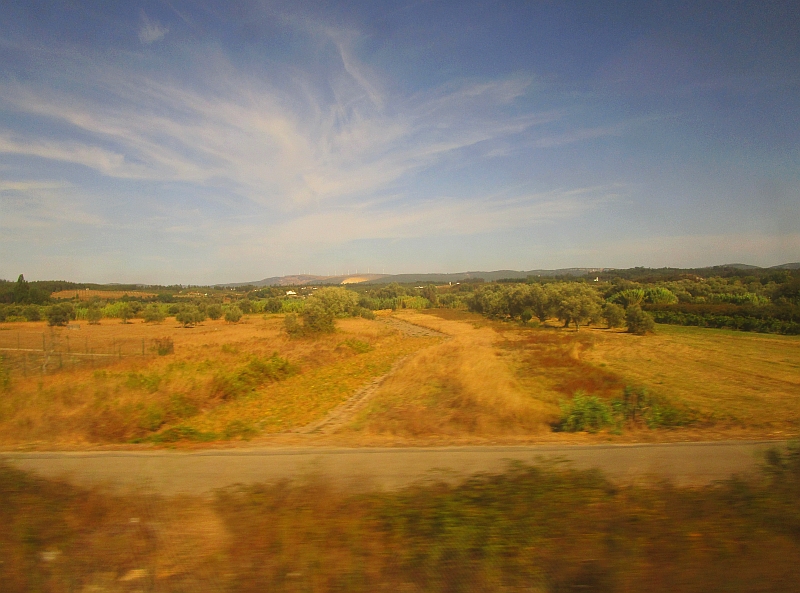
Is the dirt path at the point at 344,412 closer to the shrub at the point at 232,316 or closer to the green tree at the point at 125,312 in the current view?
the shrub at the point at 232,316

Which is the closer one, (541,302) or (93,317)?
(93,317)

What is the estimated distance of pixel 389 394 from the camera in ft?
55.9

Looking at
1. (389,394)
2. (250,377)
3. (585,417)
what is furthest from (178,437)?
(250,377)

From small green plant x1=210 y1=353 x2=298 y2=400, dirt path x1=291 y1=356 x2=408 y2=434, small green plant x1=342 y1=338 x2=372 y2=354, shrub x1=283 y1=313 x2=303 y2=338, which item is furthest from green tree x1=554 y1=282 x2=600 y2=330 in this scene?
small green plant x1=210 y1=353 x2=298 y2=400

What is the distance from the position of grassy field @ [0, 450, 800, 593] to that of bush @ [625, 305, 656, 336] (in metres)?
45.7

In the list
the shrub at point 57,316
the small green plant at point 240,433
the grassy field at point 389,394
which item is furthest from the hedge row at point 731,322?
the shrub at point 57,316

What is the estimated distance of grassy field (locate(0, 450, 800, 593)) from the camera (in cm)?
338

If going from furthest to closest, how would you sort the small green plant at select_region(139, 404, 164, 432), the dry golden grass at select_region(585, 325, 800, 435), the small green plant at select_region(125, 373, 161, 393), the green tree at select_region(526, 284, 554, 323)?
the green tree at select_region(526, 284, 554, 323)
the small green plant at select_region(125, 373, 161, 393)
the dry golden grass at select_region(585, 325, 800, 435)
the small green plant at select_region(139, 404, 164, 432)

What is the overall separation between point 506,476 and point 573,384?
14.0 metres

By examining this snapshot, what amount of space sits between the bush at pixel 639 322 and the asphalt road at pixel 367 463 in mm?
42661

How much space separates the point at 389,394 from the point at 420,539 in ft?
43.5

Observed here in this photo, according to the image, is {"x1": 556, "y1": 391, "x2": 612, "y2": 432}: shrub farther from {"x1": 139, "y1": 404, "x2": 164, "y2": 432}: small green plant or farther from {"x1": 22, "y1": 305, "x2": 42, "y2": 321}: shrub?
{"x1": 22, "y1": 305, "x2": 42, "y2": 321}: shrub

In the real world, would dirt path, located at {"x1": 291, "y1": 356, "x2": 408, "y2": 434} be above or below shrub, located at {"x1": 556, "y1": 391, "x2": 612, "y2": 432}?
below

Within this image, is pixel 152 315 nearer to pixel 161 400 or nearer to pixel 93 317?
pixel 93 317
